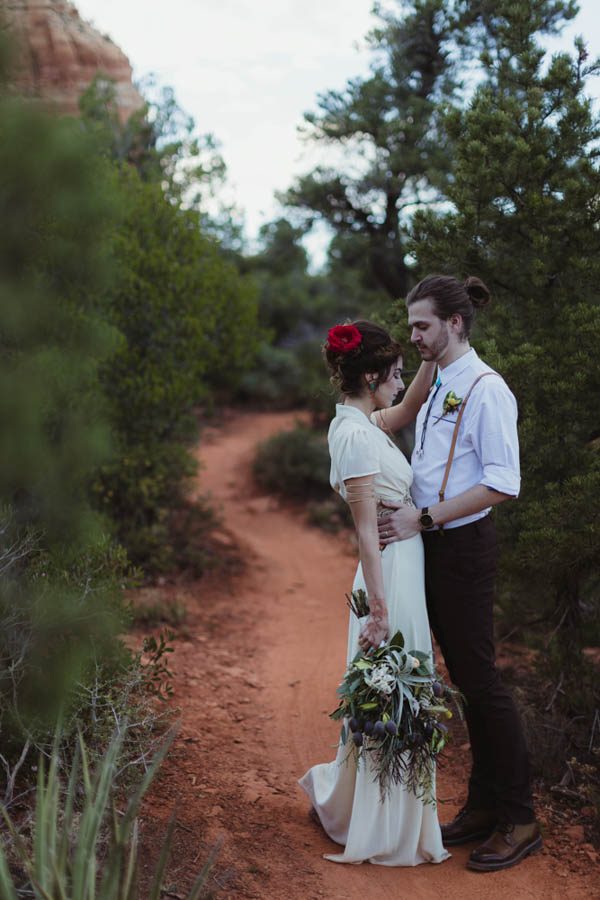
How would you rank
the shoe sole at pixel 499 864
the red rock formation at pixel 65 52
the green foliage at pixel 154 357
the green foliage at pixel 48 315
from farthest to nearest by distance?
1. the green foliage at pixel 154 357
2. the red rock formation at pixel 65 52
3. the green foliage at pixel 48 315
4. the shoe sole at pixel 499 864

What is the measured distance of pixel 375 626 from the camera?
352cm

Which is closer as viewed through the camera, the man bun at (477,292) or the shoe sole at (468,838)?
the man bun at (477,292)

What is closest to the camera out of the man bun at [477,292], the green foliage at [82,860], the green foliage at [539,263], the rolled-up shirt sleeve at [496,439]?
the green foliage at [82,860]

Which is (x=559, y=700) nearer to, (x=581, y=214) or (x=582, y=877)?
(x=582, y=877)

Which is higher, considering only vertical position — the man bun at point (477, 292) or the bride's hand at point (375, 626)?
the man bun at point (477, 292)

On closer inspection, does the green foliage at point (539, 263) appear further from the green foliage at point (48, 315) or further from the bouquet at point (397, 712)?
the green foliage at point (48, 315)

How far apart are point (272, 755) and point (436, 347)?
9.42ft

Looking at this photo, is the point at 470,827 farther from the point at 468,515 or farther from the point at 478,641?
the point at 468,515

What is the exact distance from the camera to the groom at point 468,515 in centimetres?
342

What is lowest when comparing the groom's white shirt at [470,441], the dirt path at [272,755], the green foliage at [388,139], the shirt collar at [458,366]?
the dirt path at [272,755]

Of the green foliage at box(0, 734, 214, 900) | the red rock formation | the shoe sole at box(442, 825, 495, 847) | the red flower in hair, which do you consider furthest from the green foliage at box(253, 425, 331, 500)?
the green foliage at box(0, 734, 214, 900)

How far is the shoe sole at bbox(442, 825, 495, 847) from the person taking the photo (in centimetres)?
395

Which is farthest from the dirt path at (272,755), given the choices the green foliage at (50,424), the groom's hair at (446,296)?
the groom's hair at (446,296)

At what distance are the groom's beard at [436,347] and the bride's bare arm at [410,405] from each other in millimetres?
239
